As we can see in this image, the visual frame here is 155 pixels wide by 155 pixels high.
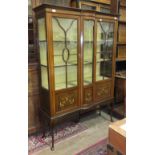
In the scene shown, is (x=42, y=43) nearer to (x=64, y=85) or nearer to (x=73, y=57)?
(x=73, y=57)

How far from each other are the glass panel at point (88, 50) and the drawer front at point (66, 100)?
31 centimetres

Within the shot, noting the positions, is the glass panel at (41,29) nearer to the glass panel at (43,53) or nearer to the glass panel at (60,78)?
the glass panel at (43,53)

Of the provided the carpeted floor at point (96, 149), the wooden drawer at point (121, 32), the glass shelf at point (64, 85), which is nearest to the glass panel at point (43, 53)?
the glass shelf at point (64, 85)

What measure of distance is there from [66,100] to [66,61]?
0.52 meters

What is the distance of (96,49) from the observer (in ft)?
8.10

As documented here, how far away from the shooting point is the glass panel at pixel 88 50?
236 cm

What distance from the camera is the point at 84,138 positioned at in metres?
2.39

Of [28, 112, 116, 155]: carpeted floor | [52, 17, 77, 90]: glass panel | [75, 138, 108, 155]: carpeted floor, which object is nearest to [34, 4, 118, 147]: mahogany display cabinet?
[52, 17, 77, 90]: glass panel
